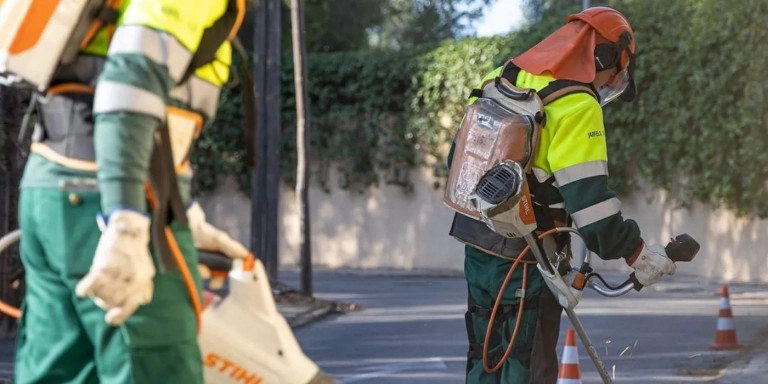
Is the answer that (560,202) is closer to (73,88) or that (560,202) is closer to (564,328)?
(73,88)

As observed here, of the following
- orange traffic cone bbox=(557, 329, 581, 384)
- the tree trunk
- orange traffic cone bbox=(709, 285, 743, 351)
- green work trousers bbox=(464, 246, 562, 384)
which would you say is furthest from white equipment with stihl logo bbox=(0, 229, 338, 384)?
the tree trunk

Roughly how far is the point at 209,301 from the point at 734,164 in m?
14.9

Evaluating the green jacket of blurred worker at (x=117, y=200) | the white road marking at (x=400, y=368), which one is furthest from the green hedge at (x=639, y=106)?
the green jacket of blurred worker at (x=117, y=200)

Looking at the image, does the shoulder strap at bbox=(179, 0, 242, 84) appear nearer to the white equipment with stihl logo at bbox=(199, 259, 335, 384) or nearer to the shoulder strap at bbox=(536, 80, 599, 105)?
the white equipment with stihl logo at bbox=(199, 259, 335, 384)

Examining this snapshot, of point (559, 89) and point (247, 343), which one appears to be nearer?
point (247, 343)

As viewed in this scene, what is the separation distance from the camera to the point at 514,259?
531 centimetres

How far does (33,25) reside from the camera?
3.31 m

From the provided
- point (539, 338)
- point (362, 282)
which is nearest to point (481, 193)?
point (539, 338)

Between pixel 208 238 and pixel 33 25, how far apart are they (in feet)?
2.24

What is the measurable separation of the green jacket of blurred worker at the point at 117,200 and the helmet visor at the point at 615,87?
7.40 feet

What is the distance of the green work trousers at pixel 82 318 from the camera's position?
3277mm

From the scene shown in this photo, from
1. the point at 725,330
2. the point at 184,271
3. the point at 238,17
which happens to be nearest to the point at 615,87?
the point at 238,17

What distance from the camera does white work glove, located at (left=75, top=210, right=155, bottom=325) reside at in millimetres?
3047

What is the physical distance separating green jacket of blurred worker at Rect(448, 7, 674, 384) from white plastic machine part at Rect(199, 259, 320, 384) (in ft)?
5.89
